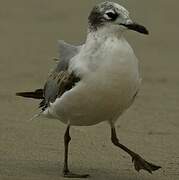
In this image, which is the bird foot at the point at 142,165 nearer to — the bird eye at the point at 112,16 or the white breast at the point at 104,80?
the white breast at the point at 104,80

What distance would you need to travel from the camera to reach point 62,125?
933cm

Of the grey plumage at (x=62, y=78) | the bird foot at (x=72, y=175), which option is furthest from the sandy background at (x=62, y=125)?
the grey plumage at (x=62, y=78)

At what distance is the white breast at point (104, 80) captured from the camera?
6.61m

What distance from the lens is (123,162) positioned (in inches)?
308

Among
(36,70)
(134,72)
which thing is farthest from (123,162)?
(36,70)

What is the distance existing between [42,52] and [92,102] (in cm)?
728

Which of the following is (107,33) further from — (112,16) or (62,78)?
(62,78)

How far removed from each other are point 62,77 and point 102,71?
2.08ft

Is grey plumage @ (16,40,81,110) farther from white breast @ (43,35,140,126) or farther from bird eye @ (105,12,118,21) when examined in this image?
bird eye @ (105,12,118,21)

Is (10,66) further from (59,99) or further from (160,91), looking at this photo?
(59,99)

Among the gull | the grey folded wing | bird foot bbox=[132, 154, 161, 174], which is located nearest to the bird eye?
the gull

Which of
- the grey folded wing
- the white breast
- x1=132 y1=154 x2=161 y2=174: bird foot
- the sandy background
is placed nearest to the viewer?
the white breast

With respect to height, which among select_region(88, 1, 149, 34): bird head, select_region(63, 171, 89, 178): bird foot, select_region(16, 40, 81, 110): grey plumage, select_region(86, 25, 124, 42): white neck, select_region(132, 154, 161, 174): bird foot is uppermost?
select_region(88, 1, 149, 34): bird head

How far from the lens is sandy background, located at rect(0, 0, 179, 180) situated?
763cm
